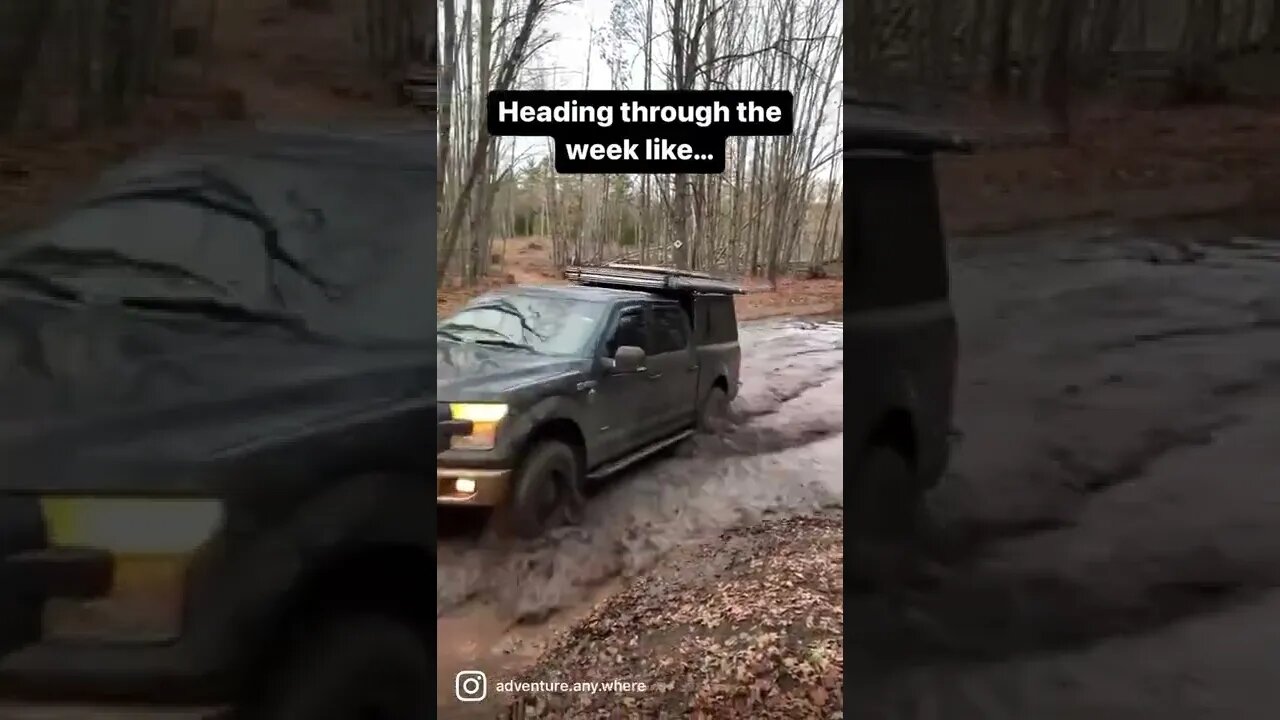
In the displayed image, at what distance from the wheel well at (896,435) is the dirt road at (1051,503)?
11cm

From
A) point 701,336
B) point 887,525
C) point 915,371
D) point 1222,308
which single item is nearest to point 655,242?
point 701,336

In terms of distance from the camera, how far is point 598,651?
6.77 feet

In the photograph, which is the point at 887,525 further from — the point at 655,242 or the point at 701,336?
the point at 655,242

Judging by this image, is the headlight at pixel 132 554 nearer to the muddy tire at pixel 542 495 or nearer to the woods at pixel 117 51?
the muddy tire at pixel 542 495

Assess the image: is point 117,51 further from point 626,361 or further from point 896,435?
point 896,435

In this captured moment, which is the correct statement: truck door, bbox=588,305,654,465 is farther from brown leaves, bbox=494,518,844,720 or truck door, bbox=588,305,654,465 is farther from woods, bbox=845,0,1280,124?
woods, bbox=845,0,1280,124

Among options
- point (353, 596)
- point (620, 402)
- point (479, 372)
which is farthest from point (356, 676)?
point (620, 402)

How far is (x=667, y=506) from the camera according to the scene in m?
2.12

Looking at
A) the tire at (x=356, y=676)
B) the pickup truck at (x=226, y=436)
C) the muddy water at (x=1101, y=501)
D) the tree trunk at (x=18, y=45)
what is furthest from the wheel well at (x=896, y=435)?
the tree trunk at (x=18, y=45)

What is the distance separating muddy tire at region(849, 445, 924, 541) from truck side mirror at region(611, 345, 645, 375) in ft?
2.01

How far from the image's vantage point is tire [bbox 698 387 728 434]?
2.18 m

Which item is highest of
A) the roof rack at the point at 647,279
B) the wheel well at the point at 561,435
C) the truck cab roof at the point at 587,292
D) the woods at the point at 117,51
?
the woods at the point at 117,51

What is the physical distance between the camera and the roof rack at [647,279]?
2.15 m

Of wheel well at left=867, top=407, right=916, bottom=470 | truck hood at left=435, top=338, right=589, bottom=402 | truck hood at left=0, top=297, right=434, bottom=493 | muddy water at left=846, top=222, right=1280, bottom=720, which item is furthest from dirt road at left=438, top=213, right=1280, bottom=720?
truck hood at left=0, top=297, right=434, bottom=493
